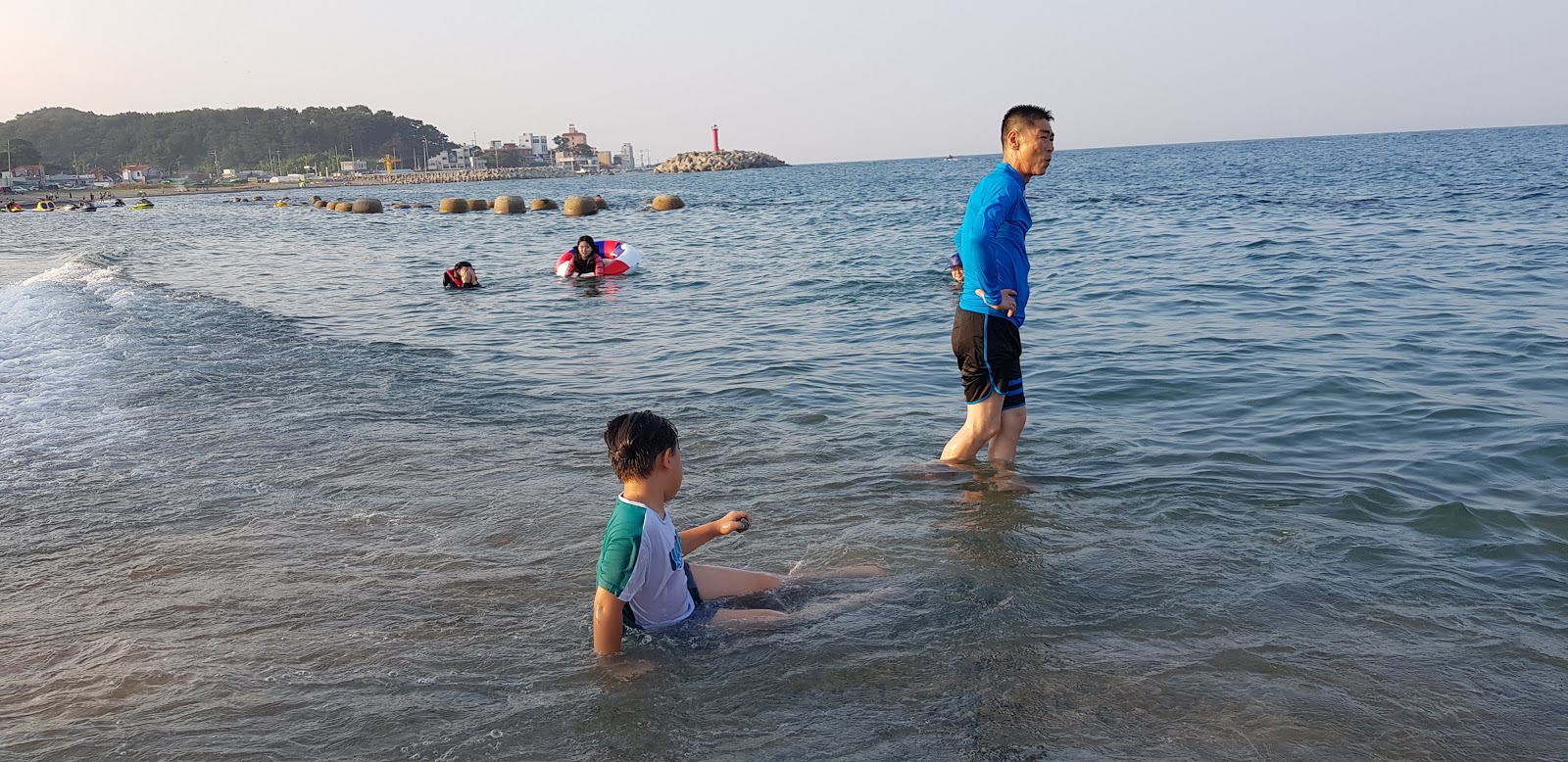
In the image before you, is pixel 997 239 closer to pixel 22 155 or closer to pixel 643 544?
pixel 643 544

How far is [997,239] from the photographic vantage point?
579cm

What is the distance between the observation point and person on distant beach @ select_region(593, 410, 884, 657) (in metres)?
3.99

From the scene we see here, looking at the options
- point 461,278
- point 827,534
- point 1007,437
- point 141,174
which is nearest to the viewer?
point 827,534

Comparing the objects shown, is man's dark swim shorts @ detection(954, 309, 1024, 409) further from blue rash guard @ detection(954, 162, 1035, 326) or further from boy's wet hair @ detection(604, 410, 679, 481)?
boy's wet hair @ detection(604, 410, 679, 481)

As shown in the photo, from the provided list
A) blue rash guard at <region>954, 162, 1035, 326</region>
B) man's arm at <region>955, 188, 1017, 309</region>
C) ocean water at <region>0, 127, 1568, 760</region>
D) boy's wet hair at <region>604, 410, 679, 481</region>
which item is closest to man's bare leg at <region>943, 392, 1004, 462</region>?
ocean water at <region>0, 127, 1568, 760</region>

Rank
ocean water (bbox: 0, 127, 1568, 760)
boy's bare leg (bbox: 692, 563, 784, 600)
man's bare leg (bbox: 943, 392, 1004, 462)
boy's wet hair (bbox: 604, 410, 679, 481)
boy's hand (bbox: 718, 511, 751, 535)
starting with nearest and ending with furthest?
ocean water (bbox: 0, 127, 1568, 760) < boy's wet hair (bbox: 604, 410, 679, 481) < boy's hand (bbox: 718, 511, 751, 535) < boy's bare leg (bbox: 692, 563, 784, 600) < man's bare leg (bbox: 943, 392, 1004, 462)

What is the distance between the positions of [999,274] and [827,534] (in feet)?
5.49

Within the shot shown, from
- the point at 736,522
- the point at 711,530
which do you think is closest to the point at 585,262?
the point at 711,530

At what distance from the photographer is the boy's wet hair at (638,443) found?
3965 millimetres

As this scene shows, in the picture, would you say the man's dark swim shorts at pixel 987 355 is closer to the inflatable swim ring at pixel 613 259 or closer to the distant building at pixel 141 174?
the inflatable swim ring at pixel 613 259

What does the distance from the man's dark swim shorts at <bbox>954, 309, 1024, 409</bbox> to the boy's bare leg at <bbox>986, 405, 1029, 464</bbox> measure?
83mm

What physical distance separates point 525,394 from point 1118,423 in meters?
4.95

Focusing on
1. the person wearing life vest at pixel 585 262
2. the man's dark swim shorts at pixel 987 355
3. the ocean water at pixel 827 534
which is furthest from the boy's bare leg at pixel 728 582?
the person wearing life vest at pixel 585 262

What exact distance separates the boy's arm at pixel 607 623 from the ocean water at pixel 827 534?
0.09 m
